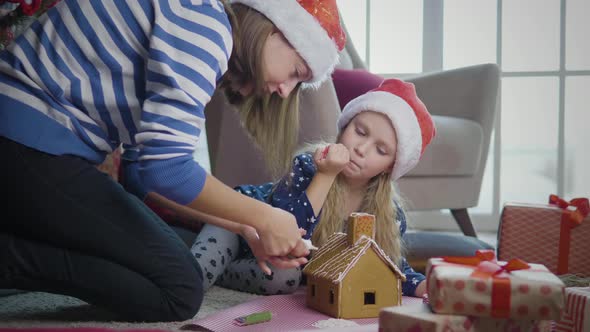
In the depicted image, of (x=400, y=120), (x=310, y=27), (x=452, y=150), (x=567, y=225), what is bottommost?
(x=567, y=225)

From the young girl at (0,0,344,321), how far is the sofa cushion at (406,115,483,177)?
1.10 meters

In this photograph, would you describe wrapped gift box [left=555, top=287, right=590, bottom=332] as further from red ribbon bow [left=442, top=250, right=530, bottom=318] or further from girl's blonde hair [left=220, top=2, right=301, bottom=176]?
girl's blonde hair [left=220, top=2, right=301, bottom=176]

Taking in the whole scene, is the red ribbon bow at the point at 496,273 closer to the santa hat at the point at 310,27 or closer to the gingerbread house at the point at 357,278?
the gingerbread house at the point at 357,278

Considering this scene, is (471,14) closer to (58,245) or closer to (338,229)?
(338,229)

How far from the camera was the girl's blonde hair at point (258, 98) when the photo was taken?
1224 millimetres

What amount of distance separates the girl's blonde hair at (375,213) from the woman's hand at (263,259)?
0.35m

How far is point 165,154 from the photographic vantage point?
1059 millimetres

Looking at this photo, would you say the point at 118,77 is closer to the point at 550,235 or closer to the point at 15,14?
the point at 15,14

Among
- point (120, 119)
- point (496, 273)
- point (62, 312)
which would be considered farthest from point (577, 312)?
point (62, 312)

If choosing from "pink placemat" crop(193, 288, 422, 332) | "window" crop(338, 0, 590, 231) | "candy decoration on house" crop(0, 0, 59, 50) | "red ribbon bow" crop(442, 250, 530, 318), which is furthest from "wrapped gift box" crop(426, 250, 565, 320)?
"window" crop(338, 0, 590, 231)

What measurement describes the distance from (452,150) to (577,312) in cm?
135

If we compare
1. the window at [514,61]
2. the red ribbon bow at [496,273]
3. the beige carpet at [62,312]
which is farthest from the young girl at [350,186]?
the window at [514,61]

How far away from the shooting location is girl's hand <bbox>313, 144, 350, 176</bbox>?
1542mm

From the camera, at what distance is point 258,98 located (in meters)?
1.41
